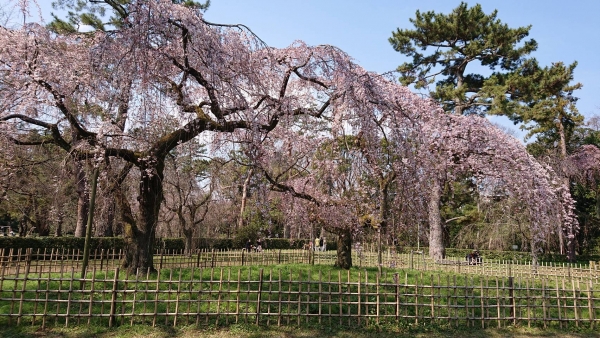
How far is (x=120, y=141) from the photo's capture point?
7398 mm

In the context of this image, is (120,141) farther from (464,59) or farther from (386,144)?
(464,59)

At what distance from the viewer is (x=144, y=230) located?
814 centimetres

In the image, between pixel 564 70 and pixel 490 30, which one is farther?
pixel 564 70

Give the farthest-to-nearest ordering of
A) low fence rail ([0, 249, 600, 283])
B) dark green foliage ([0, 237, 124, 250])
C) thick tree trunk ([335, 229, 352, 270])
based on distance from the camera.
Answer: dark green foliage ([0, 237, 124, 250])
low fence rail ([0, 249, 600, 283])
thick tree trunk ([335, 229, 352, 270])

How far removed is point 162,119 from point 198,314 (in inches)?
129

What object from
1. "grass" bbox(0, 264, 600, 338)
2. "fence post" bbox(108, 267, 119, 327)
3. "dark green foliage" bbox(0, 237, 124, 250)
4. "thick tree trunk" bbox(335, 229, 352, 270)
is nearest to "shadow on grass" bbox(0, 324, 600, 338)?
"grass" bbox(0, 264, 600, 338)

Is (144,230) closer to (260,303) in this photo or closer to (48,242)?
(260,303)

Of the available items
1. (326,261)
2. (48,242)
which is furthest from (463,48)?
(48,242)

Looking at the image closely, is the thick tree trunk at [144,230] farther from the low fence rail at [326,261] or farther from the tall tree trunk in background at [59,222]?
the tall tree trunk in background at [59,222]

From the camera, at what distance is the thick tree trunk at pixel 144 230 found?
8.05 meters

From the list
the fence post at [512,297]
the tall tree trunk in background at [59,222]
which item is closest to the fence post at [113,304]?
the fence post at [512,297]

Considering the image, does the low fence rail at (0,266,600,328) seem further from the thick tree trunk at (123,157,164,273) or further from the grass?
the thick tree trunk at (123,157,164,273)

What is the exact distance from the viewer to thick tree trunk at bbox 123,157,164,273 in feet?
26.4

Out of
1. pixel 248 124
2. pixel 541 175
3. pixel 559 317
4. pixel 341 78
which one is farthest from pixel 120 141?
pixel 541 175
